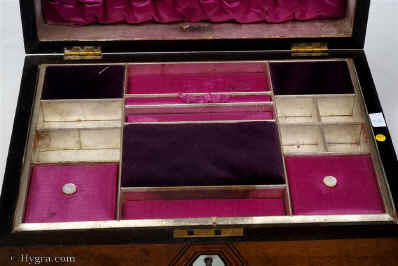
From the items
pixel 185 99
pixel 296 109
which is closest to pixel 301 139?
pixel 296 109

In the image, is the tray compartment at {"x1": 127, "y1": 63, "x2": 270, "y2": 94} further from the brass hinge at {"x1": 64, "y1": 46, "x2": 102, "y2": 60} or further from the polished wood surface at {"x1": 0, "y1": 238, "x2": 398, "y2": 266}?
the polished wood surface at {"x1": 0, "y1": 238, "x2": 398, "y2": 266}

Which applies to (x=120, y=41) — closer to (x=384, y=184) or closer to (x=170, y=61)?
(x=170, y=61)

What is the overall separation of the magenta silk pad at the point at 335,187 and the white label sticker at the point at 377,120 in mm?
148

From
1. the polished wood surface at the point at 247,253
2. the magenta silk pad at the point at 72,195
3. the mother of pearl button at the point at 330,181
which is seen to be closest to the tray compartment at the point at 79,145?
the magenta silk pad at the point at 72,195

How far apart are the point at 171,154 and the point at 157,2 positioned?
84cm

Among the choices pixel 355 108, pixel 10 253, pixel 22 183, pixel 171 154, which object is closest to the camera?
pixel 10 253

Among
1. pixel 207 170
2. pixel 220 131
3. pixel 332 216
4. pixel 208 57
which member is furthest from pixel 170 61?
pixel 332 216

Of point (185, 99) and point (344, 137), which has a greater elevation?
point (185, 99)

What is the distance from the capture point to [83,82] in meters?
2.65

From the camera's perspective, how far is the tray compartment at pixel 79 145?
2498mm

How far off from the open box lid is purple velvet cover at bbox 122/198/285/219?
2.60 feet

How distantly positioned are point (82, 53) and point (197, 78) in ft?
1.93

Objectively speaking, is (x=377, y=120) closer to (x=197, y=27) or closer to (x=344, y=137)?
(x=344, y=137)

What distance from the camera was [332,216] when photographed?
2119mm
